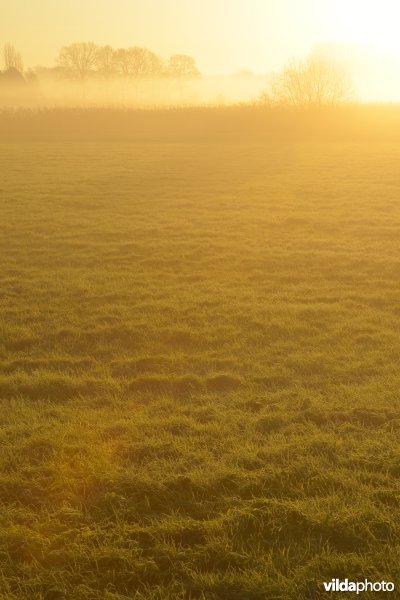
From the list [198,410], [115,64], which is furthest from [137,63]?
[198,410]

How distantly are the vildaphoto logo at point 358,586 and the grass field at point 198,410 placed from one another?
6cm

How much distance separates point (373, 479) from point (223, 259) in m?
7.69

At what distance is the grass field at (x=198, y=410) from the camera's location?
3762mm

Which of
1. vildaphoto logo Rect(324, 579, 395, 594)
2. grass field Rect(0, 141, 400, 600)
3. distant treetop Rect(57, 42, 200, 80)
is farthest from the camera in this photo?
distant treetop Rect(57, 42, 200, 80)

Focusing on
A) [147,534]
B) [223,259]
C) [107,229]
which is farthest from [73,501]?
[107,229]

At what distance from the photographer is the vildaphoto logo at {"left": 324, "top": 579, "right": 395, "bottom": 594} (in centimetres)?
347

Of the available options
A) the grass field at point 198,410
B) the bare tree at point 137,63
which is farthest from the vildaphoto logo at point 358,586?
the bare tree at point 137,63

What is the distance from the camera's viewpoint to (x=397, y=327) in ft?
26.0

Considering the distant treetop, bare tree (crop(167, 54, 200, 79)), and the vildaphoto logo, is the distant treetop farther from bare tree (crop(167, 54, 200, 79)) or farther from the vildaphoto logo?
the vildaphoto logo

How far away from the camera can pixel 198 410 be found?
5805mm

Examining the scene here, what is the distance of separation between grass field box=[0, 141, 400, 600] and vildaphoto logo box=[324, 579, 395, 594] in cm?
6

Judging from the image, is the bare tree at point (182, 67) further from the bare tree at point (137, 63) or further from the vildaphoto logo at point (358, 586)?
the vildaphoto logo at point (358, 586)

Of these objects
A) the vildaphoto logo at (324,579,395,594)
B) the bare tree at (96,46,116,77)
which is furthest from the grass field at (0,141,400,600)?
the bare tree at (96,46,116,77)

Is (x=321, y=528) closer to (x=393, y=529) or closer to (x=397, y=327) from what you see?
(x=393, y=529)
